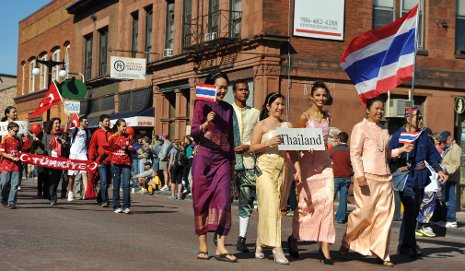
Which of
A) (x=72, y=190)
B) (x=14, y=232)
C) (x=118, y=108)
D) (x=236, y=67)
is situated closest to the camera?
(x=14, y=232)

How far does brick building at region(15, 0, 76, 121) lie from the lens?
50812mm

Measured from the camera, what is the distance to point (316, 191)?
30.7 feet

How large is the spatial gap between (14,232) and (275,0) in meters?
16.8

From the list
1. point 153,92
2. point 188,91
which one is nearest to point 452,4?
point 188,91

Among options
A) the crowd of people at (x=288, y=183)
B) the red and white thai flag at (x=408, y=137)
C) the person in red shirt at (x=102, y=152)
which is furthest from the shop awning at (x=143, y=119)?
the red and white thai flag at (x=408, y=137)

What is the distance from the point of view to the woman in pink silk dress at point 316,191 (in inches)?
364

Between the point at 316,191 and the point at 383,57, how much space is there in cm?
281

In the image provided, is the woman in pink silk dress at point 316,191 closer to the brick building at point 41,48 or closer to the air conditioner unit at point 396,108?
the air conditioner unit at point 396,108

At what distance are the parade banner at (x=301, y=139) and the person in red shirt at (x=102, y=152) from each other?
7717mm

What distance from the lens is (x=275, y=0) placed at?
26797 mm

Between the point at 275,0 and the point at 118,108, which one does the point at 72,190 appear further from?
the point at 118,108

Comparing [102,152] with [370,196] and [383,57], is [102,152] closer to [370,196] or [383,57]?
[383,57]

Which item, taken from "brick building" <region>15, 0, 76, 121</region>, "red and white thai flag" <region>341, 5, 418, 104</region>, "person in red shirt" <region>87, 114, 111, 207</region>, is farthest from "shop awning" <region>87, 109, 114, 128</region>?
"red and white thai flag" <region>341, 5, 418, 104</region>

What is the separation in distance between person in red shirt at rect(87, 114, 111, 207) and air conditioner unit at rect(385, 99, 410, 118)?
12.7 meters
